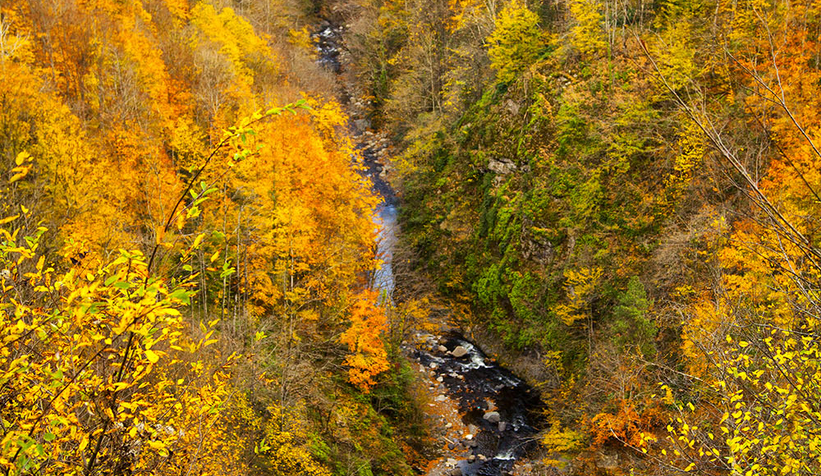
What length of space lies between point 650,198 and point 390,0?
3897 cm

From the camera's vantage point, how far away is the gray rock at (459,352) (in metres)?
27.2

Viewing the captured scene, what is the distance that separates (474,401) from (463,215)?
1277 cm

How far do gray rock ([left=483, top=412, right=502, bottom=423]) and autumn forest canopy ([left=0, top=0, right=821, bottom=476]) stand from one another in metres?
0.09

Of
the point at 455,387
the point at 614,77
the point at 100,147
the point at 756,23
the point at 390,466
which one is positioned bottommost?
the point at 455,387

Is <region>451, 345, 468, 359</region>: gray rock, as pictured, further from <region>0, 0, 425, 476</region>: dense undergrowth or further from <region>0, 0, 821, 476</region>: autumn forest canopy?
<region>0, 0, 425, 476</region>: dense undergrowth

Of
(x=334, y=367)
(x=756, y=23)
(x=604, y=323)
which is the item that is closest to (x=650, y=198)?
(x=604, y=323)

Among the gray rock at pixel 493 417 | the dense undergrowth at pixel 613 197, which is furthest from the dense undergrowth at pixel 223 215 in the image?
the dense undergrowth at pixel 613 197

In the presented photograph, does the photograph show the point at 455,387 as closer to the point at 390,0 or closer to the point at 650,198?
the point at 650,198

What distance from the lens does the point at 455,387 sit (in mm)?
24781

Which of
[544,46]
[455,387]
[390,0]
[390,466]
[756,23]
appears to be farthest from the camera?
[390,0]

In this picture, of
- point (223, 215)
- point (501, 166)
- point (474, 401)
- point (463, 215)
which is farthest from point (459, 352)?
point (223, 215)

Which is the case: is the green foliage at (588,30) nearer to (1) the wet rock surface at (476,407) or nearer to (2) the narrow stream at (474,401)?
(2) the narrow stream at (474,401)

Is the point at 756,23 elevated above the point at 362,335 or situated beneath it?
elevated above

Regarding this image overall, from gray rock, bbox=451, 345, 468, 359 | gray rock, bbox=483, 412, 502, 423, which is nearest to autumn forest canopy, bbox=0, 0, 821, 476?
gray rock, bbox=483, 412, 502, 423
